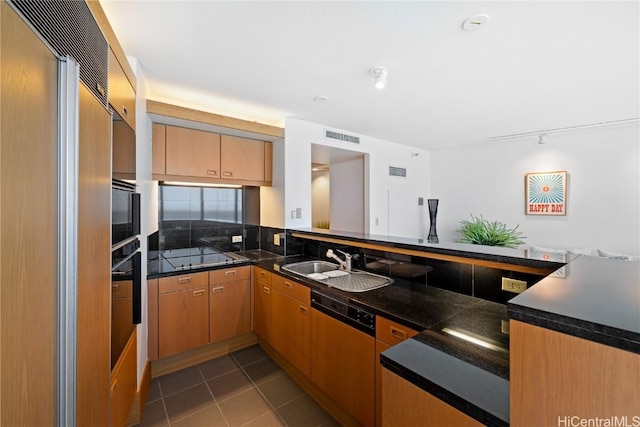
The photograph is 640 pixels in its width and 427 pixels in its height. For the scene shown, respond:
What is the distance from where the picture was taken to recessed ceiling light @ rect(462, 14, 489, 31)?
148 cm

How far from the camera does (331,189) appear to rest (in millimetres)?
4914

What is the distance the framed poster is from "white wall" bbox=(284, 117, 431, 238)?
62.8 inches

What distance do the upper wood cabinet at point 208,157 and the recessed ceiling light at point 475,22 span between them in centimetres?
217

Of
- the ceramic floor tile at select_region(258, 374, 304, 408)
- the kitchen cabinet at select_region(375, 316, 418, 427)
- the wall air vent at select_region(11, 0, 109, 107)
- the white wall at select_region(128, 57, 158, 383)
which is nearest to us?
the wall air vent at select_region(11, 0, 109, 107)

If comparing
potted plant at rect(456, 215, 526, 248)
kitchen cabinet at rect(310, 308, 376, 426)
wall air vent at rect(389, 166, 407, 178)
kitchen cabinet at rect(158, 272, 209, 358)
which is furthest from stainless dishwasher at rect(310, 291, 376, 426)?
potted plant at rect(456, 215, 526, 248)

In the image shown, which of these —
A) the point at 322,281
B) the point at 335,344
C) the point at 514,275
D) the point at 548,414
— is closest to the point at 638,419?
the point at 548,414

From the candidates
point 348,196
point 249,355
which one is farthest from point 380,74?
point 249,355

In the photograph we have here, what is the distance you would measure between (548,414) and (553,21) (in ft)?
6.36

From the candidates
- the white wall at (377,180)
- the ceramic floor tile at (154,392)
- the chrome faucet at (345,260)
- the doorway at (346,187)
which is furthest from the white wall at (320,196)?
the ceramic floor tile at (154,392)

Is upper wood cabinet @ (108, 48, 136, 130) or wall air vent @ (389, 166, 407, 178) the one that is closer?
upper wood cabinet @ (108, 48, 136, 130)

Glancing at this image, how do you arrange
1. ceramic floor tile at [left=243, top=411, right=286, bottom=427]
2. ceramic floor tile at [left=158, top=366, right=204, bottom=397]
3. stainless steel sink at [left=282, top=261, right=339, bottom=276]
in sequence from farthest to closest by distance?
stainless steel sink at [left=282, top=261, right=339, bottom=276]
ceramic floor tile at [left=158, top=366, right=204, bottom=397]
ceramic floor tile at [left=243, top=411, right=286, bottom=427]

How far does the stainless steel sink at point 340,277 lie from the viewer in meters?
1.97

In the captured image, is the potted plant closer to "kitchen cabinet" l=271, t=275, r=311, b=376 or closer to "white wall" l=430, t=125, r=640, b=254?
"white wall" l=430, t=125, r=640, b=254

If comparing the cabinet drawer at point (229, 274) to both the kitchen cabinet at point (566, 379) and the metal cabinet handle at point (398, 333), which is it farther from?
the kitchen cabinet at point (566, 379)
